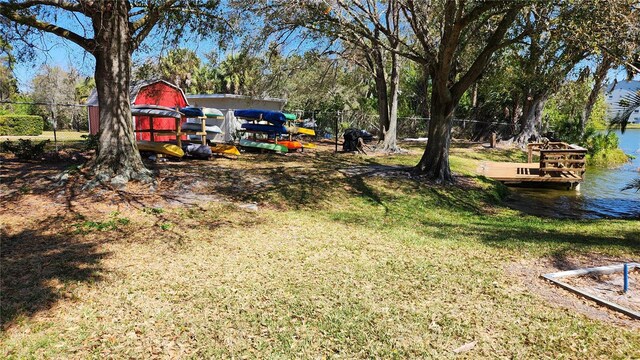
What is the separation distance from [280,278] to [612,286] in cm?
409

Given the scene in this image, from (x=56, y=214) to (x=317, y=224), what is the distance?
15.6ft

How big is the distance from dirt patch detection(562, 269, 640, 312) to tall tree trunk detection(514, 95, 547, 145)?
80.4 ft

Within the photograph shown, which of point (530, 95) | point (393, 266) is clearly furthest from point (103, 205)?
point (530, 95)

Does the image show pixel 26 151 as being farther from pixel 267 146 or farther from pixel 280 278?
pixel 280 278

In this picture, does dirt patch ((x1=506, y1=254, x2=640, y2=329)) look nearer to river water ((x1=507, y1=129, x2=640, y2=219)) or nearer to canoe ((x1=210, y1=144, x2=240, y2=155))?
river water ((x1=507, y1=129, x2=640, y2=219))

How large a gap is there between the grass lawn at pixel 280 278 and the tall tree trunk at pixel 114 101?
0.63m

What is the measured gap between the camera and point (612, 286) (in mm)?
4941

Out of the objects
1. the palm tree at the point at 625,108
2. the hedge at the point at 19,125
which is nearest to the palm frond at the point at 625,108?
the palm tree at the point at 625,108

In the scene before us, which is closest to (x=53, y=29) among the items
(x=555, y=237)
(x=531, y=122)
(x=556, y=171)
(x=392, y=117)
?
(x=555, y=237)

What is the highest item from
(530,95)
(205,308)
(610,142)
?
(530,95)

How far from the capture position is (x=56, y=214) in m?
7.26

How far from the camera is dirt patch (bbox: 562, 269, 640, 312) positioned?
4.54 metres

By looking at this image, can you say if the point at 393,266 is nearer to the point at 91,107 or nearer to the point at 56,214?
the point at 56,214

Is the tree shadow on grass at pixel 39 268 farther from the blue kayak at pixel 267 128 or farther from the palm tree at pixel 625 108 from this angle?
the blue kayak at pixel 267 128
